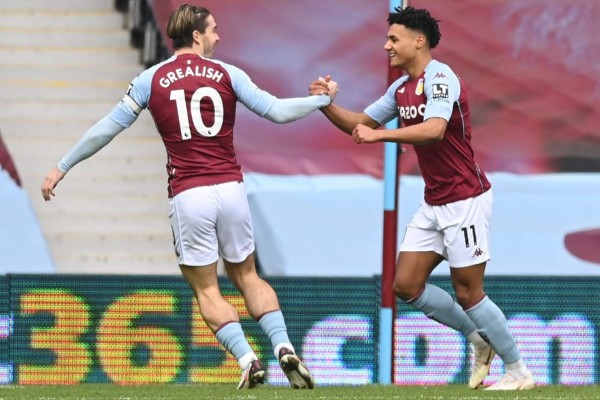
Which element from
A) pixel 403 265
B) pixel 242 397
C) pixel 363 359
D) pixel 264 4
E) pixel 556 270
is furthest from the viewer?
pixel 264 4

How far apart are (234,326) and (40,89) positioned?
6781mm

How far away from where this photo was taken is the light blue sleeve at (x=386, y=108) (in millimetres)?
7297

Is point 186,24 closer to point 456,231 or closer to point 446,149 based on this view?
point 446,149


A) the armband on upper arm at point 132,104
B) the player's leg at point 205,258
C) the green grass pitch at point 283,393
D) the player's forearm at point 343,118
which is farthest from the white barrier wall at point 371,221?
the armband on upper arm at point 132,104

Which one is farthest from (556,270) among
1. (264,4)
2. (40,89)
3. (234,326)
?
(234,326)

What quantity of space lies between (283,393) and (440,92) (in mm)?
1464

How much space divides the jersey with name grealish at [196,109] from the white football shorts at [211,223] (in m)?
0.05

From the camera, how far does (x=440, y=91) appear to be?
22.5 feet

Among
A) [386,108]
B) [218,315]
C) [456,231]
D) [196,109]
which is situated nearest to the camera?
[196,109]

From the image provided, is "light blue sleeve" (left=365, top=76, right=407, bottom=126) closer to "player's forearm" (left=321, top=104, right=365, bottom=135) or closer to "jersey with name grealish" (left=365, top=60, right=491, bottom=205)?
"player's forearm" (left=321, top=104, right=365, bottom=135)

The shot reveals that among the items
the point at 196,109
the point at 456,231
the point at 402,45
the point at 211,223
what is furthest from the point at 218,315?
Answer: the point at 402,45

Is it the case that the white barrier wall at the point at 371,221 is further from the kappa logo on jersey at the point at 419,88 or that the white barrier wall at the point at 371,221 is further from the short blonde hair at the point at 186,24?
the short blonde hair at the point at 186,24

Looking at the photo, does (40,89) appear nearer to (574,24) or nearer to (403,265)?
(574,24)

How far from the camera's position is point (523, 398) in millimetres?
6441
